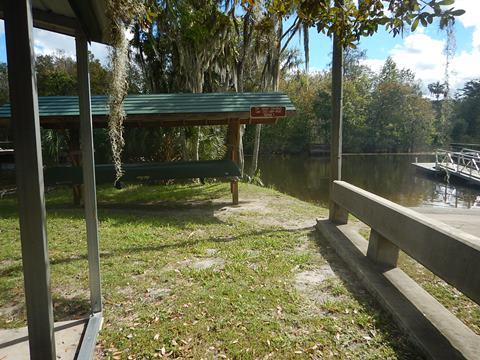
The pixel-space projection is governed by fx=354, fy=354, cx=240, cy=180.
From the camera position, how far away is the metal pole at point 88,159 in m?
2.64

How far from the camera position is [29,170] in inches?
54.2

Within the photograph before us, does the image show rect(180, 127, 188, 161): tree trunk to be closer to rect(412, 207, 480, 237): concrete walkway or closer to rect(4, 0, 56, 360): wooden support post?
rect(412, 207, 480, 237): concrete walkway

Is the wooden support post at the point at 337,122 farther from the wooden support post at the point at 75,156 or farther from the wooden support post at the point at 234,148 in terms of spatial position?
the wooden support post at the point at 75,156

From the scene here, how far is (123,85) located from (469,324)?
3569mm

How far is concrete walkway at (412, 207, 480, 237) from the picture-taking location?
18.4 ft

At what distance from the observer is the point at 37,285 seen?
1.45 metres

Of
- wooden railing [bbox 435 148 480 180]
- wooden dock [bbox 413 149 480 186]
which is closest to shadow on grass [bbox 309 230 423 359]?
wooden dock [bbox 413 149 480 186]

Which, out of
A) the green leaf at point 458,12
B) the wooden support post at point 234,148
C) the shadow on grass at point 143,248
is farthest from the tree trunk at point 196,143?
the green leaf at point 458,12

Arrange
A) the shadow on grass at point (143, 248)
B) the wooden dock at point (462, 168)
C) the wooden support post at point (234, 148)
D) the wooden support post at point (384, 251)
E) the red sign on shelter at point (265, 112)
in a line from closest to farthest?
the wooden support post at point (384, 251)
the shadow on grass at point (143, 248)
the red sign on shelter at point (265, 112)
the wooden support post at point (234, 148)
the wooden dock at point (462, 168)

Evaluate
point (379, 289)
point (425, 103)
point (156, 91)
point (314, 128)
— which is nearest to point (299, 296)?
point (379, 289)

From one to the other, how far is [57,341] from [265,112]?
5823 mm

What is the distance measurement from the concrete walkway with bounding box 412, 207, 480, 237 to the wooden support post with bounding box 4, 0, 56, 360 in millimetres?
5758

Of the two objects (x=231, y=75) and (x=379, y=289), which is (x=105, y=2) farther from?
(x=231, y=75)

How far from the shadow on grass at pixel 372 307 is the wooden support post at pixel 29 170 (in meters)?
2.21
